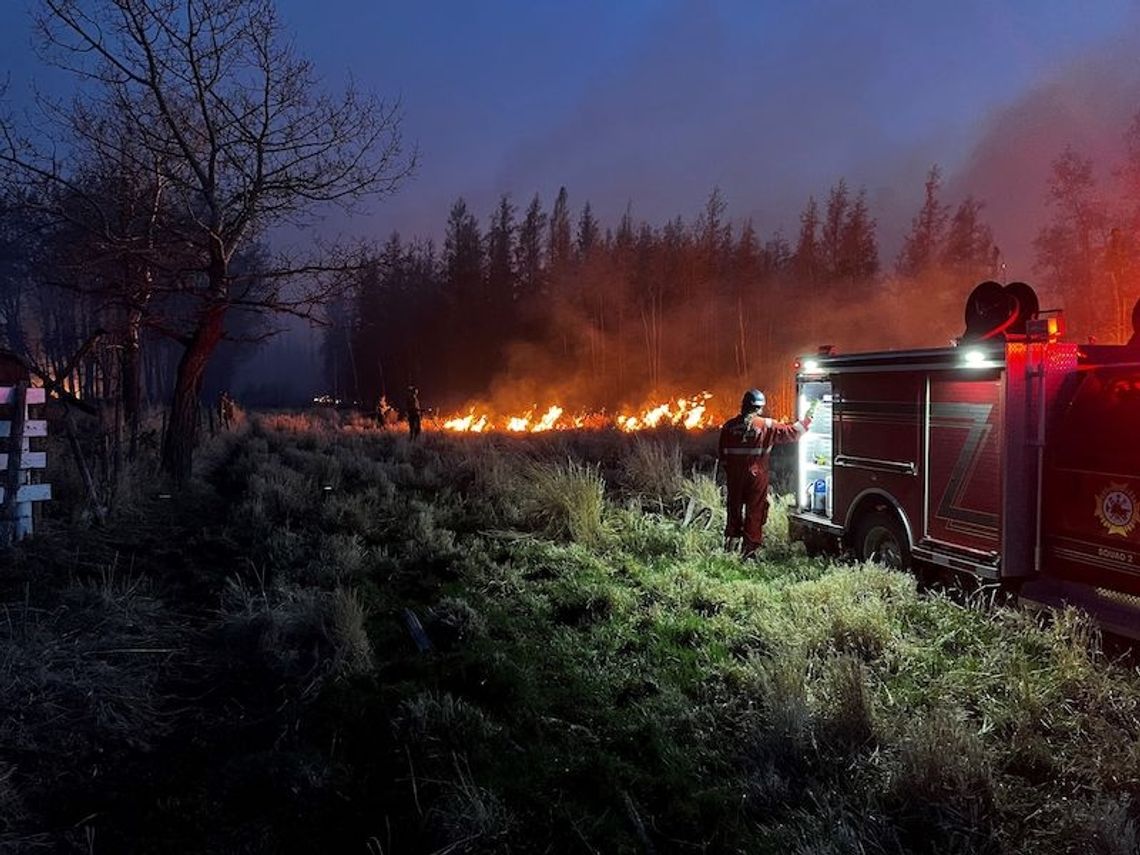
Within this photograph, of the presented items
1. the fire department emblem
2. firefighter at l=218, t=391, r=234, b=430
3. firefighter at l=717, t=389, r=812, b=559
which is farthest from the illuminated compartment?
firefighter at l=218, t=391, r=234, b=430

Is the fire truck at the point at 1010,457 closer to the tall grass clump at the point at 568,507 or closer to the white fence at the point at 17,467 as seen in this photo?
the tall grass clump at the point at 568,507

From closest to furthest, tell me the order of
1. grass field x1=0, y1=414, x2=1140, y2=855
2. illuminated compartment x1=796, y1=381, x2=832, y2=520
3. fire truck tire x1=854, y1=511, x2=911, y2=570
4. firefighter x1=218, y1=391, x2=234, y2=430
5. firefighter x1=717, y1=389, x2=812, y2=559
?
1. grass field x1=0, y1=414, x2=1140, y2=855
2. fire truck tire x1=854, y1=511, x2=911, y2=570
3. firefighter x1=717, y1=389, x2=812, y2=559
4. illuminated compartment x1=796, y1=381, x2=832, y2=520
5. firefighter x1=218, y1=391, x2=234, y2=430

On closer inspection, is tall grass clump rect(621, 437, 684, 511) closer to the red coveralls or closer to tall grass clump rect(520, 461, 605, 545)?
tall grass clump rect(520, 461, 605, 545)

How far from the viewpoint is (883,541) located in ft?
24.2

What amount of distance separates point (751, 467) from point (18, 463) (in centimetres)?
778

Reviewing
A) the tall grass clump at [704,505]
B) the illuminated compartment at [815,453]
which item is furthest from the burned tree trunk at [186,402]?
the illuminated compartment at [815,453]

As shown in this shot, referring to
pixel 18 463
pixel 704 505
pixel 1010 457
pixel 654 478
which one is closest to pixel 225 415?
pixel 18 463

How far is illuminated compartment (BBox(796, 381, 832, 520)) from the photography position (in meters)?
8.66

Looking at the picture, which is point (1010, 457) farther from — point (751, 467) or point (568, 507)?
point (568, 507)

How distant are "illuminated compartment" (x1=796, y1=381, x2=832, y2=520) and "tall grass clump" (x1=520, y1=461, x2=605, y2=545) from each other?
2358 mm

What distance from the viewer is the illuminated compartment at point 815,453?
8.66 meters

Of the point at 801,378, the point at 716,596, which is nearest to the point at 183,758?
the point at 716,596

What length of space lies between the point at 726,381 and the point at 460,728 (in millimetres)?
38571

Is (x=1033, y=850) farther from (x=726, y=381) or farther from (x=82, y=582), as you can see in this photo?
(x=726, y=381)
